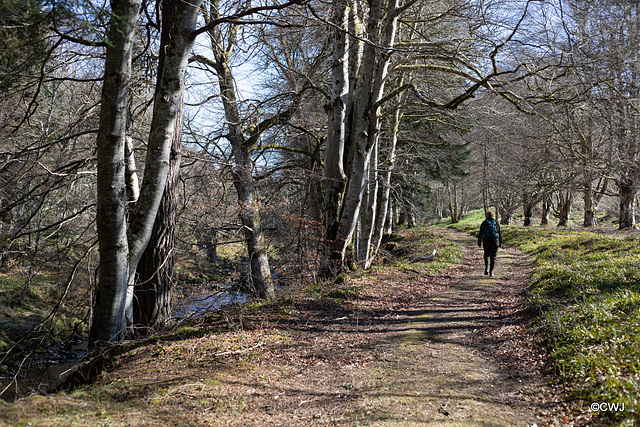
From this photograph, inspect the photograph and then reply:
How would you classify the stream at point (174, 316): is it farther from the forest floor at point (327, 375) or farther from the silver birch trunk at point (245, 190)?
the forest floor at point (327, 375)

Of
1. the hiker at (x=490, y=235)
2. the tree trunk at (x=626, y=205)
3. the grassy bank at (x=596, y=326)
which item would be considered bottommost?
the grassy bank at (x=596, y=326)

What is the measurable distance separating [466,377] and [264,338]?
8.67 ft

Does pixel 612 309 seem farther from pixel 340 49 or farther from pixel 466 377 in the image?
pixel 340 49

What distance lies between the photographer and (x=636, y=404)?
300 cm

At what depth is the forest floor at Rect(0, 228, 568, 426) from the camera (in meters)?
3.39

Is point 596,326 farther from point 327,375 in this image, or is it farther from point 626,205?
point 626,205

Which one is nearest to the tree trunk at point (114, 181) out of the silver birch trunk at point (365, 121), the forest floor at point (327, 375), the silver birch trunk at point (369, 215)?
the forest floor at point (327, 375)

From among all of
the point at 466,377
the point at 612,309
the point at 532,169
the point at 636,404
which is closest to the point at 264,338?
the point at 466,377

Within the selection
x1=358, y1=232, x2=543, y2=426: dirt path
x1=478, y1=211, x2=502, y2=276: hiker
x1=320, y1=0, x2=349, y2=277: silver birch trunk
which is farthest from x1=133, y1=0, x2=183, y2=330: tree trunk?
x1=478, y1=211, x2=502, y2=276: hiker

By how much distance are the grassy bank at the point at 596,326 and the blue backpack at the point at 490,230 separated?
4.35 feet

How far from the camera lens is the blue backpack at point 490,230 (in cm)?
1038

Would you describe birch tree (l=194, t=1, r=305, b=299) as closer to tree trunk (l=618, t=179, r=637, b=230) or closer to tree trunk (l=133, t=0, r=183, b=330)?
tree trunk (l=133, t=0, r=183, b=330)

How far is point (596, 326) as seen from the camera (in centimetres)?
468

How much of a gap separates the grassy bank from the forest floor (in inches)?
11.9
